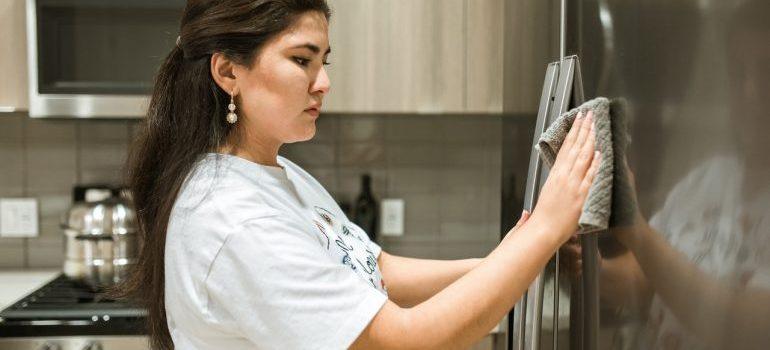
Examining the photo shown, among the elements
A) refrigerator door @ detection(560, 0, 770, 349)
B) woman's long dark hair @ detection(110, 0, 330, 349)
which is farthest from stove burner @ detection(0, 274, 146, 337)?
refrigerator door @ detection(560, 0, 770, 349)

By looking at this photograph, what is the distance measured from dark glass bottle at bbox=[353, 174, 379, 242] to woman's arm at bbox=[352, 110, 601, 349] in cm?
146

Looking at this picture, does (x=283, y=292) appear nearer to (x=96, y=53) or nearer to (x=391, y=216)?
(x=96, y=53)

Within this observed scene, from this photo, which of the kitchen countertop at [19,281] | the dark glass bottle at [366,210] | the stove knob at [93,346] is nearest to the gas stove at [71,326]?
the stove knob at [93,346]

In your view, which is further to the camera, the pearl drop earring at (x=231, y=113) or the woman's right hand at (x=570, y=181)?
the pearl drop earring at (x=231, y=113)

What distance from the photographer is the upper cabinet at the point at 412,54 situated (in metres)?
2.17

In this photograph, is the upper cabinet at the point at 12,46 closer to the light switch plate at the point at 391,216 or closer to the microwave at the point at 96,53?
the microwave at the point at 96,53

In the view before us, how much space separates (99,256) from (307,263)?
1.33m

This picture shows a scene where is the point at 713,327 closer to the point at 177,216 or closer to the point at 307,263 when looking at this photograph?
the point at 307,263

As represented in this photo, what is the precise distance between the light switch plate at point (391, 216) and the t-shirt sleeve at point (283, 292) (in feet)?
5.04

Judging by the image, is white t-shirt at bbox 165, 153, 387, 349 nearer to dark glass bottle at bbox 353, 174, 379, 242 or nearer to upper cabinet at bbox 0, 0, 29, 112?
upper cabinet at bbox 0, 0, 29, 112

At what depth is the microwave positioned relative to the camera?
207cm

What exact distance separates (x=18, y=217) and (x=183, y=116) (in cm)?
155

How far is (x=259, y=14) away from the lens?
110 cm

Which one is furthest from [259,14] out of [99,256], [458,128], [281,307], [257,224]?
[458,128]
